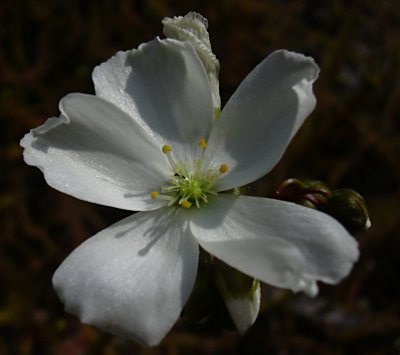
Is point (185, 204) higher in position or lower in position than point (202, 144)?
lower

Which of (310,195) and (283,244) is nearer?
(283,244)

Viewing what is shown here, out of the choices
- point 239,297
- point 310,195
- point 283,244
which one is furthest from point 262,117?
point 239,297

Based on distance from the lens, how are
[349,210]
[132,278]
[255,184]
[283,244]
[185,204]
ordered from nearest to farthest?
1. [283,244]
2. [132,278]
3. [349,210]
4. [185,204]
5. [255,184]

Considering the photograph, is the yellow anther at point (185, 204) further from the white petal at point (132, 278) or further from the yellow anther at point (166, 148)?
the yellow anther at point (166, 148)

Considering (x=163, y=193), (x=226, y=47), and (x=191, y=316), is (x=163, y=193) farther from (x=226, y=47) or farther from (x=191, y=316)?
(x=226, y=47)

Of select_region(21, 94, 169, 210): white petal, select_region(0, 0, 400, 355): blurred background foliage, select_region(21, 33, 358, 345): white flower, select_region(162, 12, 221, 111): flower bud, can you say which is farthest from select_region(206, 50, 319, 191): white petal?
select_region(0, 0, 400, 355): blurred background foliage

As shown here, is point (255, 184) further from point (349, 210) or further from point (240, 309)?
point (240, 309)

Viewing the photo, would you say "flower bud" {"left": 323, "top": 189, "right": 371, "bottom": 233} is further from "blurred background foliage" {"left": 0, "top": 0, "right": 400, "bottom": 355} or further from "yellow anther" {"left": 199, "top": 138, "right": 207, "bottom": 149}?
"blurred background foliage" {"left": 0, "top": 0, "right": 400, "bottom": 355}

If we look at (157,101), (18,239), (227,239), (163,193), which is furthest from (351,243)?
(18,239)
